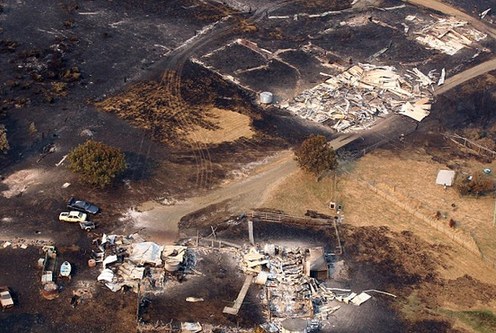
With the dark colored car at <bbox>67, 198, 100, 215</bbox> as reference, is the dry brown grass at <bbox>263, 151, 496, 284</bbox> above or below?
below

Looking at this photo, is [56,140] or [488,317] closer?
[488,317]

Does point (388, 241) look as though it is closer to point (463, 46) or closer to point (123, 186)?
point (123, 186)

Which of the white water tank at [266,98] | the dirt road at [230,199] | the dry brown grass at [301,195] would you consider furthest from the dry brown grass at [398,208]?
the white water tank at [266,98]

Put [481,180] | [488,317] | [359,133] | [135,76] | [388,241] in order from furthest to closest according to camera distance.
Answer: [135,76]
[359,133]
[481,180]
[388,241]
[488,317]

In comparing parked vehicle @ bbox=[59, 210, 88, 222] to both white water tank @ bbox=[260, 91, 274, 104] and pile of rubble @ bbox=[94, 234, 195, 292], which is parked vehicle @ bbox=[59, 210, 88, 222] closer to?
pile of rubble @ bbox=[94, 234, 195, 292]

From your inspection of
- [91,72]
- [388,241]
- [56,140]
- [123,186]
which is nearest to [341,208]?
[388,241]

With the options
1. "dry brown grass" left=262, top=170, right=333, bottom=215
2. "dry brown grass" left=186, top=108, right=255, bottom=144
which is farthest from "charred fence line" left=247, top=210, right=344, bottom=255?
"dry brown grass" left=186, top=108, right=255, bottom=144
